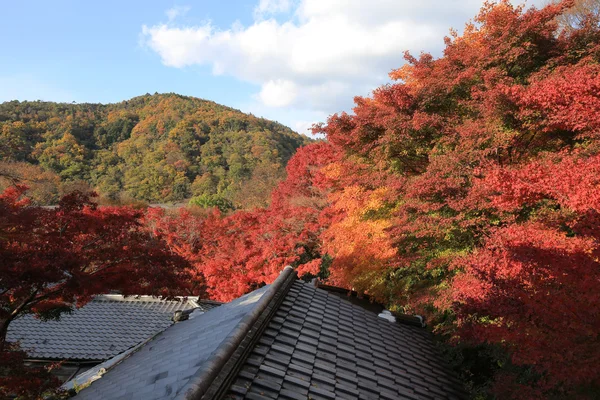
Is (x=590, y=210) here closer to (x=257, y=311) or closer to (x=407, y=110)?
(x=257, y=311)

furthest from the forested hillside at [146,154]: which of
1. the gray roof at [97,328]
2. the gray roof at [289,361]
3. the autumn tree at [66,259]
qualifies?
the gray roof at [289,361]

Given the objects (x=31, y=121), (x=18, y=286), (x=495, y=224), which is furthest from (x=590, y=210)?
(x=31, y=121)

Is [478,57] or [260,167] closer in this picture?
[478,57]

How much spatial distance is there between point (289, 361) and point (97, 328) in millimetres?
12190

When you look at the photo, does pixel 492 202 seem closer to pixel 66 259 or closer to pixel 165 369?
pixel 165 369

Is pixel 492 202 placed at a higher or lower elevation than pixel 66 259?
higher

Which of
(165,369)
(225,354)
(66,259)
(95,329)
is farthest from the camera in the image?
(95,329)

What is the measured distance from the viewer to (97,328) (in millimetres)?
13664

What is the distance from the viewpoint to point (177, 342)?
606cm

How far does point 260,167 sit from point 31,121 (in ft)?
122

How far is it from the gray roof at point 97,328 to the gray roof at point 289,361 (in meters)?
6.73

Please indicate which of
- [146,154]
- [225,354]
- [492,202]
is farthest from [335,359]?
[146,154]

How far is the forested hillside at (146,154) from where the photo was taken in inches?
1841

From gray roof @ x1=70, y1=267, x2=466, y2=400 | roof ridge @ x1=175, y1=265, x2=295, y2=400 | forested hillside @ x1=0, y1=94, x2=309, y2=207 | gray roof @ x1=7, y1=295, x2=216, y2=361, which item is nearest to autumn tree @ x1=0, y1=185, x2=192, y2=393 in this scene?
gray roof @ x1=70, y1=267, x2=466, y2=400
